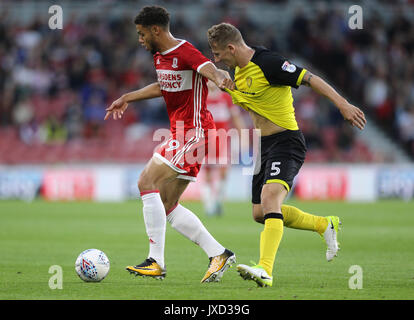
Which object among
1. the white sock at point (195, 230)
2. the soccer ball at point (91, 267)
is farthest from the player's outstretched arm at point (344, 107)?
the soccer ball at point (91, 267)

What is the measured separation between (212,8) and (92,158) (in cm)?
691

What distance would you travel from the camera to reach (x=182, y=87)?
6.75 meters

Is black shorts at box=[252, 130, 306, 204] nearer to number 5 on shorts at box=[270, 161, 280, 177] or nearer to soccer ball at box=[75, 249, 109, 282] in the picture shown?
number 5 on shorts at box=[270, 161, 280, 177]

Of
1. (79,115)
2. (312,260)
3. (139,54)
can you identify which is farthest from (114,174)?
(312,260)

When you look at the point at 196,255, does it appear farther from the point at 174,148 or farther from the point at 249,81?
the point at 249,81

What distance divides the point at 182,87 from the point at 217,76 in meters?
0.61

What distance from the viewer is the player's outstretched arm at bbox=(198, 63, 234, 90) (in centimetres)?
609

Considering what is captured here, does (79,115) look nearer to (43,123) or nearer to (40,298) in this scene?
(43,123)

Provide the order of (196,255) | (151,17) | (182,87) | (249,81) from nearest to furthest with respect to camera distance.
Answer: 1. (249,81)
2. (151,17)
3. (182,87)
4. (196,255)

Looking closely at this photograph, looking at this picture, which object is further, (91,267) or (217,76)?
(91,267)

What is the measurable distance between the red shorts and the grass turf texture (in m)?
0.97

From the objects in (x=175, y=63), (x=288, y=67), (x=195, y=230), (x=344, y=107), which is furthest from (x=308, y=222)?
(x=175, y=63)

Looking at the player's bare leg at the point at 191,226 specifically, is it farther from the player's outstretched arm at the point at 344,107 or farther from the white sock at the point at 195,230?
the player's outstretched arm at the point at 344,107

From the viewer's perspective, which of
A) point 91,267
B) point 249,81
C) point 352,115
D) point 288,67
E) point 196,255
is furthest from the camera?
point 196,255
